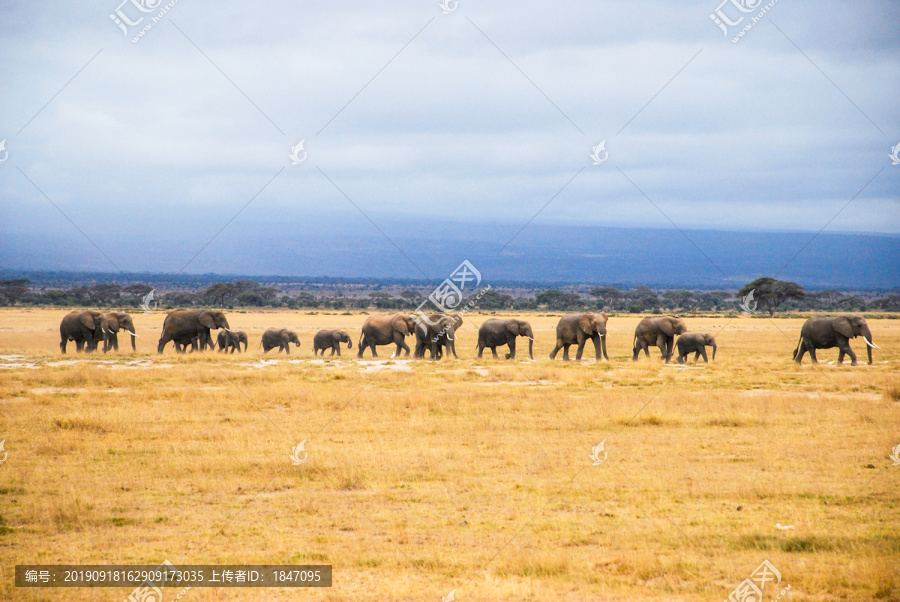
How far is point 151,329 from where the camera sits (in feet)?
187

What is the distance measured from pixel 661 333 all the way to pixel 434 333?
417 inches

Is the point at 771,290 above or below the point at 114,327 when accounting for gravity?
above

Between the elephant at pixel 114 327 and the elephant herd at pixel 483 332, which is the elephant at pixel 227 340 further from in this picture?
the elephant at pixel 114 327

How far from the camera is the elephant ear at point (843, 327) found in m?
32.2

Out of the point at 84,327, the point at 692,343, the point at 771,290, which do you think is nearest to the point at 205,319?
the point at 84,327

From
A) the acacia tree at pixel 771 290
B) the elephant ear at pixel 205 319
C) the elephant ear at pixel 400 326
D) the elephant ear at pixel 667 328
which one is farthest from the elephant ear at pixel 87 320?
the acacia tree at pixel 771 290

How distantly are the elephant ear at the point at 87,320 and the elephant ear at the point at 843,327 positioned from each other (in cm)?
3163

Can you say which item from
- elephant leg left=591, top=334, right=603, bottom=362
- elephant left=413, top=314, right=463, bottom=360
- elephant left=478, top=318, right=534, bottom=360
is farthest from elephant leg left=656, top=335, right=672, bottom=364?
elephant left=413, top=314, right=463, bottom=360

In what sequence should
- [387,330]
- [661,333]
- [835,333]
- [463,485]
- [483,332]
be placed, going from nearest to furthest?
[463,485], [835,333], [661,333], [483,332], [387,330]

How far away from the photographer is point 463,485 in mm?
12250

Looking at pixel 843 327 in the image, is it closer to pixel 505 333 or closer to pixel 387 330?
A: pixel 505 333

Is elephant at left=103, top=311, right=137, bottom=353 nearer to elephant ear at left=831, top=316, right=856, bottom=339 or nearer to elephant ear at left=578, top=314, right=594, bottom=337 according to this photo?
elephant ear at left=578, top=314, right=594, bottom=337

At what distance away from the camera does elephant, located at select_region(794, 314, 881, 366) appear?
32250 mm

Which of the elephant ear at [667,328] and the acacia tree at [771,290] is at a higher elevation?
the acacia tree at [771,290]
